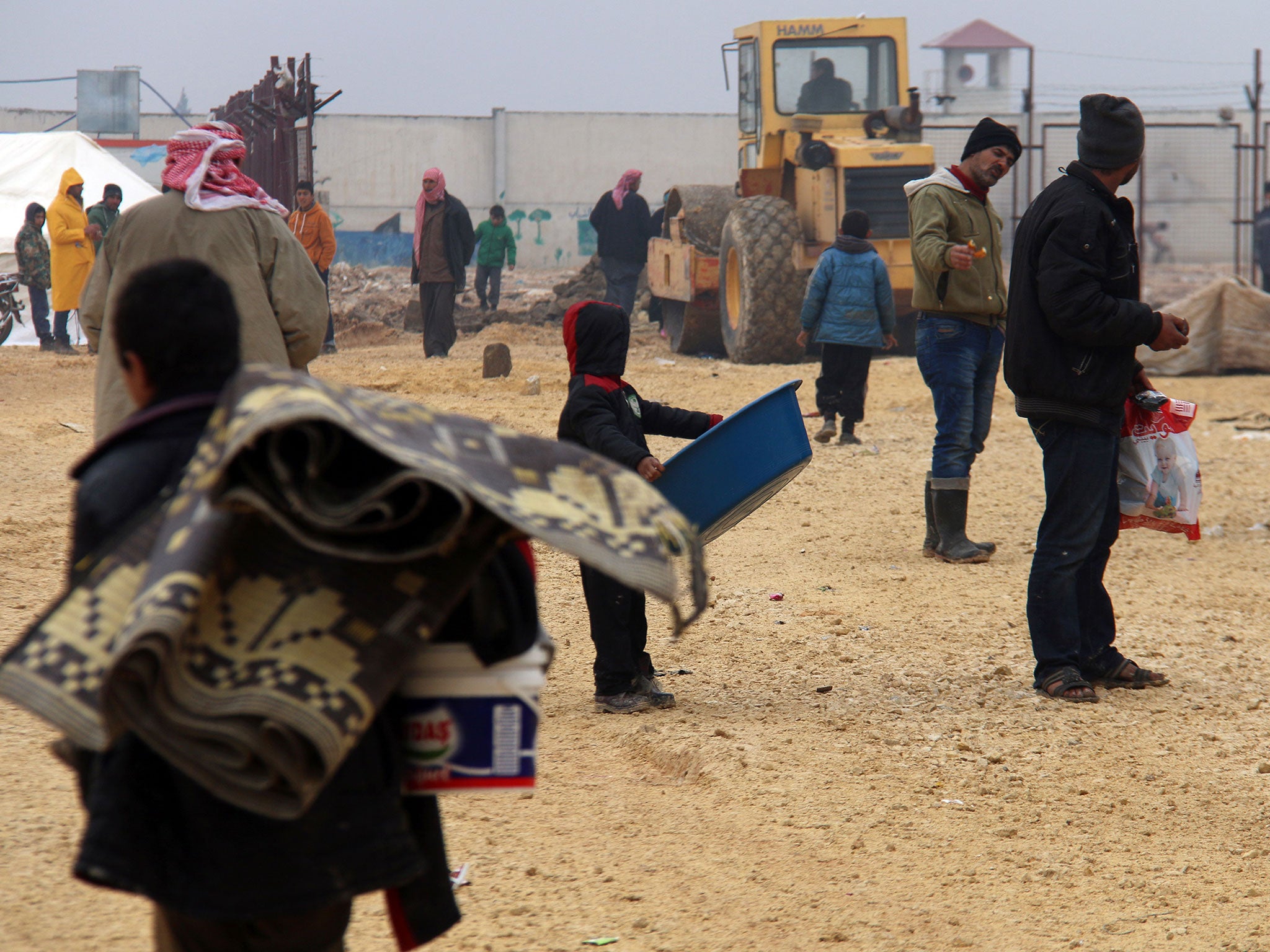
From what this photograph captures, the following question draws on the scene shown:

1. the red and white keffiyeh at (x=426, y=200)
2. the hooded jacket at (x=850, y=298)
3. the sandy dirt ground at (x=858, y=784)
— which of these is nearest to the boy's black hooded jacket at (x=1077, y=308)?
the sandy dirt ground at (x=858, y=784)

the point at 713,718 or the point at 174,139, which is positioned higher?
the point at 174,139

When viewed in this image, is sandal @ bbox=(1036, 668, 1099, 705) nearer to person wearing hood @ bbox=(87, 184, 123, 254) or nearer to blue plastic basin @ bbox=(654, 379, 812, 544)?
blue plastic basin @ bbox=(654, 379, 812, 544)

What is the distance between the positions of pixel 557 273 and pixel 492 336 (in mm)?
16531

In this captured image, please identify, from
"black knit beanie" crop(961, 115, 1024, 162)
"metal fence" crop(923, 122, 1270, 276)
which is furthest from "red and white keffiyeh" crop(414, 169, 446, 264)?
"metal fence" crop(923, 122, 1270, 276)

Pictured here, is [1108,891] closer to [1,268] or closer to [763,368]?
[763,368]

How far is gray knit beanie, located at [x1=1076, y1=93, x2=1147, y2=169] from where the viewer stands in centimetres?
429

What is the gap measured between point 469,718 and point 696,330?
1398cm

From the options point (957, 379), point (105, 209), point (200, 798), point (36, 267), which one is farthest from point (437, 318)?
point (200, 798)

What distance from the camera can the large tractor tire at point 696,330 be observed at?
1546cm

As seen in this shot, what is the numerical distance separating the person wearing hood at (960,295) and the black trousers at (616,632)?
7.58 ft

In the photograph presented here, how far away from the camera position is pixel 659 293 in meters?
16.4

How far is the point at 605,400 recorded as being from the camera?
4.11m

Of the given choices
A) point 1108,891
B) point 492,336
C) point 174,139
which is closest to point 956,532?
point 1108,891

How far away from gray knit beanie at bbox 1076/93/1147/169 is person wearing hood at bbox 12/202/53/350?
14.3 m
